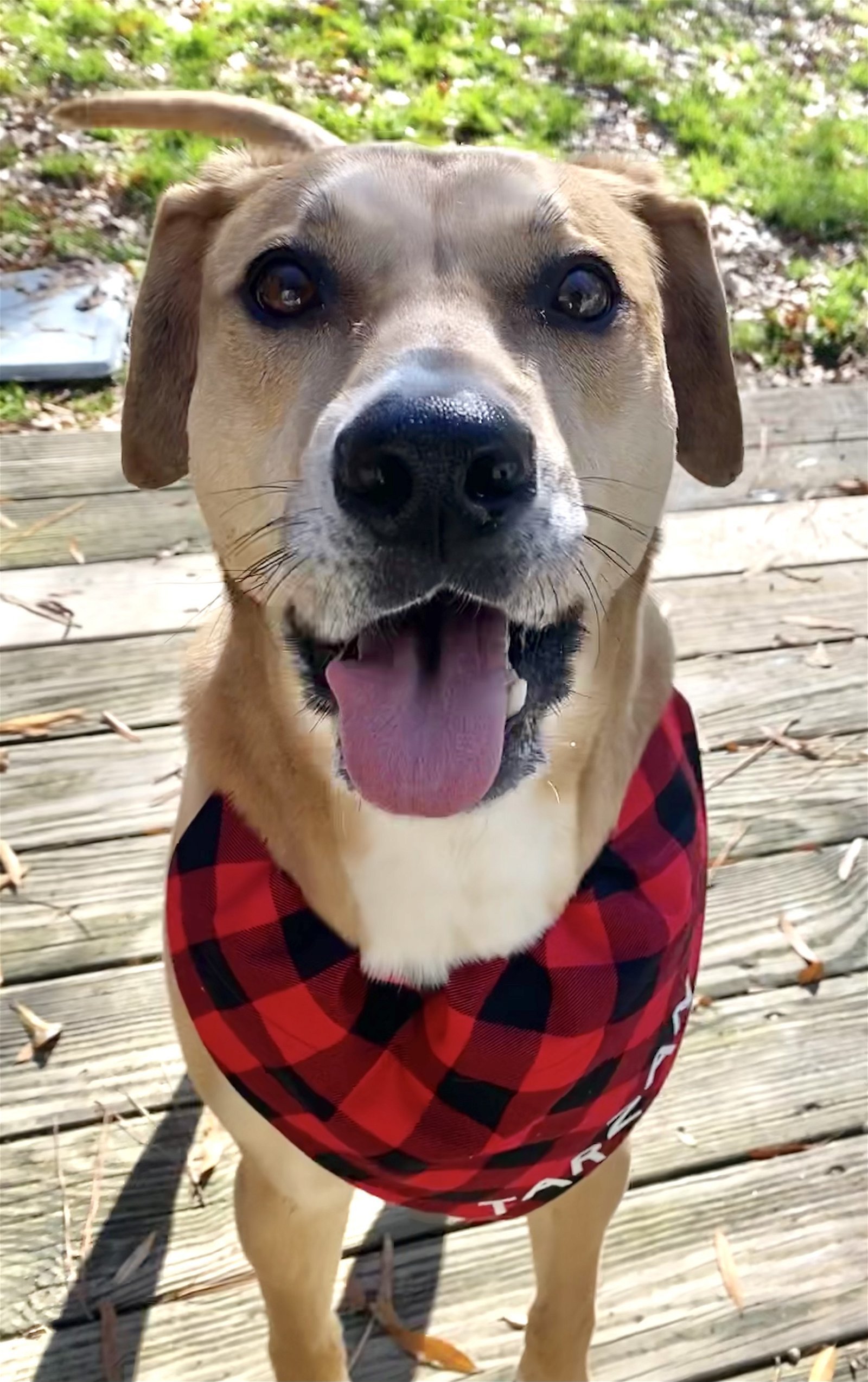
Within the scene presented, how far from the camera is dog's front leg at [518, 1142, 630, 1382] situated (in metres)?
1.82

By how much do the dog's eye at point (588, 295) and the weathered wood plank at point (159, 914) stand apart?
4.81 ft

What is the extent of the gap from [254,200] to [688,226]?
638mm

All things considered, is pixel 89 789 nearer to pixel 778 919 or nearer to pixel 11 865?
pixel 11 865

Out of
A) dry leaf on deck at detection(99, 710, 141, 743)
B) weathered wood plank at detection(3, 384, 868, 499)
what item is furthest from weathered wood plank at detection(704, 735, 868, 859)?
dry leaf on deck at detection(99, 710, 141, 743)

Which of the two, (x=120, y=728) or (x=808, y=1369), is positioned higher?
(x=120, y=728)

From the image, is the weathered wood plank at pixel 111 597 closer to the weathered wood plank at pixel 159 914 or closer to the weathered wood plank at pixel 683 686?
the weathered wood plank at pixel 683 686

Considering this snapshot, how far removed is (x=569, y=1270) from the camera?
1843 mm

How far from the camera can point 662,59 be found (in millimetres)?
5938

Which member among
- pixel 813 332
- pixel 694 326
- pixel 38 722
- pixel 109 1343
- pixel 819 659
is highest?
pixel 694 326

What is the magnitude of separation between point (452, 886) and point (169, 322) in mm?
923

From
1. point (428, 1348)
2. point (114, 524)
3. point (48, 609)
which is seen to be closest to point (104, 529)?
point (114, 524)

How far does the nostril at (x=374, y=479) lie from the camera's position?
46.8 inches

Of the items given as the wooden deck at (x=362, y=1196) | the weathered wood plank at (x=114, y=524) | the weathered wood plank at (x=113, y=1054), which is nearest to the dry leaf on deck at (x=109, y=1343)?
the wooden deck at (x=362, y=1196)

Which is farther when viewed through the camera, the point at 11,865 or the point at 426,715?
the point at 11,865
